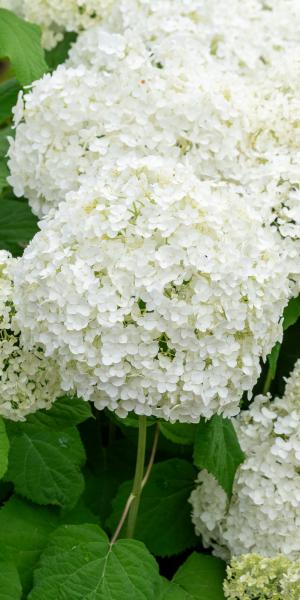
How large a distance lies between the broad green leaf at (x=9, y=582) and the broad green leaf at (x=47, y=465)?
0.27 m

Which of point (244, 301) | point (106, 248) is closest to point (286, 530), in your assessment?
point (244, 301)

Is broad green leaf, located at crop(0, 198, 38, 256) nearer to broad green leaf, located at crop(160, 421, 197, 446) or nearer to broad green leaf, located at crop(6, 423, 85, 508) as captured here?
broad green leaf, located at crop(6, 423, 85, 508)

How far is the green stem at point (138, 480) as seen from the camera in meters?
2.55

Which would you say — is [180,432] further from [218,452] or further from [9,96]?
[9,96]

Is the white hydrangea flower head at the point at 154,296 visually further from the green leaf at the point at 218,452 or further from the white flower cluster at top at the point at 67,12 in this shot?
the white flower cluster at top at the point at 67,12

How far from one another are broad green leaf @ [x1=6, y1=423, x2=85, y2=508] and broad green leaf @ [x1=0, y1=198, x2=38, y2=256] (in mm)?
707

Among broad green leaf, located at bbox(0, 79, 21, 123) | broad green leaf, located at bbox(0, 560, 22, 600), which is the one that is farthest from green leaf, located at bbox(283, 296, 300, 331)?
broad green leaf, located at bbox(0, 79, 21, 123)

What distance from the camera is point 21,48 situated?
308 centimetres

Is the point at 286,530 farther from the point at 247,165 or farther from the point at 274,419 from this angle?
the point at 247,165

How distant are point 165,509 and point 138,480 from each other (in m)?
0.41

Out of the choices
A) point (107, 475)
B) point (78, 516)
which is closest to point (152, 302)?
point (78, 516)

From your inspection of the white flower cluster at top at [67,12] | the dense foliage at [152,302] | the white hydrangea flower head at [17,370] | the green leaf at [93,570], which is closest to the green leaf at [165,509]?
the dense foliage at [152,302]

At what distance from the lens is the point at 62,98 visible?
286cm

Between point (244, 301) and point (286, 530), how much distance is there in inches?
31.3
